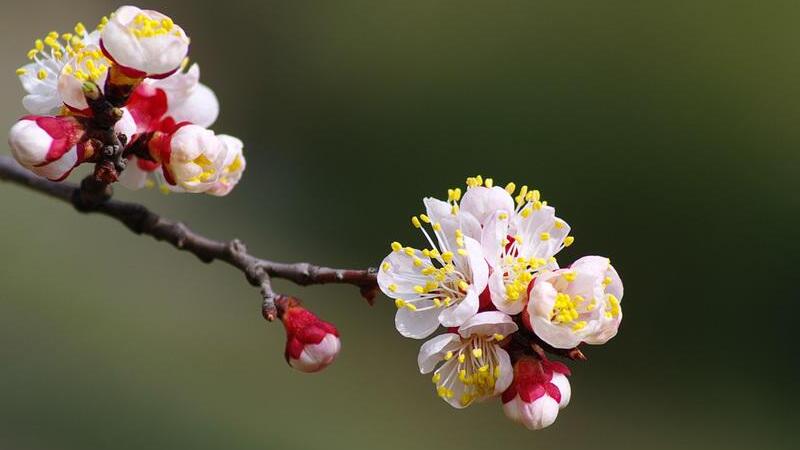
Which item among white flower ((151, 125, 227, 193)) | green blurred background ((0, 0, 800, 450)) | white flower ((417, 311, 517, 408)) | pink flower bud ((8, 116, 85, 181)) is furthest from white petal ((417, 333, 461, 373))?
→ green blurred background ((0, 0, 800, 450))

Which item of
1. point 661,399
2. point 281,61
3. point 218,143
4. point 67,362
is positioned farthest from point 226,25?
point 218,143

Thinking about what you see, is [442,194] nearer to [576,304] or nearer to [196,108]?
[196,108]

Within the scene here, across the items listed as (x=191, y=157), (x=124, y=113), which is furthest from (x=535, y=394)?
(x=124, y=113)

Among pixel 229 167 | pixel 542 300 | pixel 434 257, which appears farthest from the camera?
pixel 229 167

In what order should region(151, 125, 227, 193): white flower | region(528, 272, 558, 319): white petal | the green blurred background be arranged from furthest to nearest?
1. the green blurred background
2. region(151, 125, 227, 193): white flower
3. region(528, 272, 558, 319): white petal

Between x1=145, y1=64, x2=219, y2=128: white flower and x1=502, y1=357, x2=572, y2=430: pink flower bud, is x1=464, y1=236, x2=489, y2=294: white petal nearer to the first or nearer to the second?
x1=502, y1=357, x2=572, y2=430: pink flower bud

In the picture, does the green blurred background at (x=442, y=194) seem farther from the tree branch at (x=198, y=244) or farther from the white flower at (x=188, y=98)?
the white flower at (x=188, y=98)
